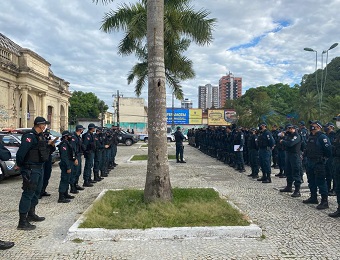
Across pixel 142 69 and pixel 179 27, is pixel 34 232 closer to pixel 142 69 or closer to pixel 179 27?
pixel 179 27

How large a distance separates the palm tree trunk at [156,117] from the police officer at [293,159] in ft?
11.3

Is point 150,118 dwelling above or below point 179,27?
below

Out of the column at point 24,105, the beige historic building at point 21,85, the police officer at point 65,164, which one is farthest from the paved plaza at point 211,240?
the column at point 24,105

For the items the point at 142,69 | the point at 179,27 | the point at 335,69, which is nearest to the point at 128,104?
the point at 335,69

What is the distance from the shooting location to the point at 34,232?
511 cm

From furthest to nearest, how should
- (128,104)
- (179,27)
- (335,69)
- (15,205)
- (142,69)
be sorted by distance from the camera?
(128,104), (335,69), (142,69), (179,27), (15,205)

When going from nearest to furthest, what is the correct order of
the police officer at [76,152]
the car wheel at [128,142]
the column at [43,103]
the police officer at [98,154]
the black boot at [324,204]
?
the black boot at [324,204]
the police officer at [76,152]
the police officer at [98,154]
the car wheel at [128,142]
the column at [43,103]

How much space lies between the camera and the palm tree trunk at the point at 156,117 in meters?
6.35

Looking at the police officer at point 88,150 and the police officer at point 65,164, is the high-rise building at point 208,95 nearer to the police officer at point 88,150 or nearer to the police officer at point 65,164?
the police officer at point 88,150

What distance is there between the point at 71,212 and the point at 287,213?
14.0ft

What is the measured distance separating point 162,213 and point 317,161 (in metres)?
3.57

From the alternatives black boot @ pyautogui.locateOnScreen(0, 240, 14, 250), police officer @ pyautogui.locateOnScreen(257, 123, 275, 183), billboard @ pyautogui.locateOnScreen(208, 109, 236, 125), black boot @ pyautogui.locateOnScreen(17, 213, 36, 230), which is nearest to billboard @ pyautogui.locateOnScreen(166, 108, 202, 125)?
billboard @ pyautogui.locateOnScreen(208, 109, 236, 125)

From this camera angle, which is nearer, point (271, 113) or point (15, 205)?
point (15, 205)

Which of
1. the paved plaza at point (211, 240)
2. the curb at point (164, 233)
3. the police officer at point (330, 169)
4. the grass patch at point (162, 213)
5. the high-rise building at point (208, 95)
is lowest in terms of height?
the paved plaza at point (211, 240)
